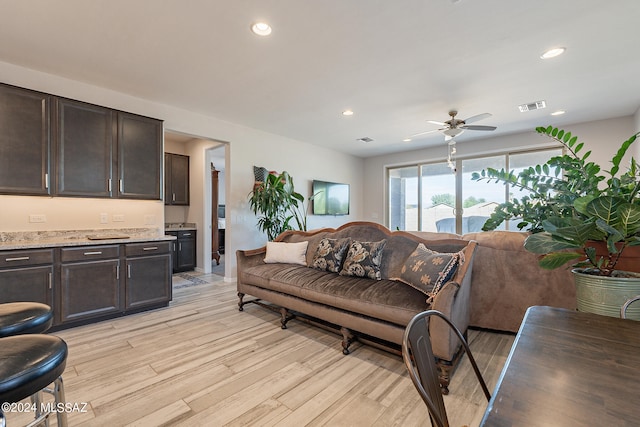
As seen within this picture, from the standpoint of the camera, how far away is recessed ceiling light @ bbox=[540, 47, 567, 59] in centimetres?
272

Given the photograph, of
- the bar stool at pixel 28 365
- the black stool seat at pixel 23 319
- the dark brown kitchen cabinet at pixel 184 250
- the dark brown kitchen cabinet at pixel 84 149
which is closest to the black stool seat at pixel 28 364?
the bar stool at pixel 28 365

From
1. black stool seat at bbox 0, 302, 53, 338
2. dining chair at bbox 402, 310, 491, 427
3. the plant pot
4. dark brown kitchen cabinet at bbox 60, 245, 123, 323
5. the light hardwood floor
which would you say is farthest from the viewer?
dark brown kitchen cabinet at bbox 60, 245, 123, 323

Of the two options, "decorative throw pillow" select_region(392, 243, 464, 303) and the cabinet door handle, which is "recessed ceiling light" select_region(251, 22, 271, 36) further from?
the cabinet door handle

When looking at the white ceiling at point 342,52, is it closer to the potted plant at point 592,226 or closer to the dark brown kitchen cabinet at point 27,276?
the potted plant at point 592,226

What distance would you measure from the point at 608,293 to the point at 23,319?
3.06 meters

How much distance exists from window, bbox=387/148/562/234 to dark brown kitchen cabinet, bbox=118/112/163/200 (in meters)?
4.47

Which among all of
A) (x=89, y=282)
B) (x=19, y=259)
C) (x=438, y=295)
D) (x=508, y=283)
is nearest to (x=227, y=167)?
(x=89, y=282)

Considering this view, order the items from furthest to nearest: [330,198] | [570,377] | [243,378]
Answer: [330,198]
[243,378]
[570,377]

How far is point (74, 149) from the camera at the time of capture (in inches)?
123

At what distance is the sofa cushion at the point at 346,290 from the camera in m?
2.14

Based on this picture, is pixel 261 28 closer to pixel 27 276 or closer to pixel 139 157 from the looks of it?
pixel 139 157

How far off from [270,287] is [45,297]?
7.16 feet

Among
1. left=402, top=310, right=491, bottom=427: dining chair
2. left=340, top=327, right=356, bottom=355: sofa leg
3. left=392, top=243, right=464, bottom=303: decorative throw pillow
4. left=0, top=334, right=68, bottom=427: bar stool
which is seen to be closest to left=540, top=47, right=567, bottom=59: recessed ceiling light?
left=392, top=243, right=464, bottom=303: decorative throw pillow

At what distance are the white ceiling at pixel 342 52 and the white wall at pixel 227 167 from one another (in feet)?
0.57
